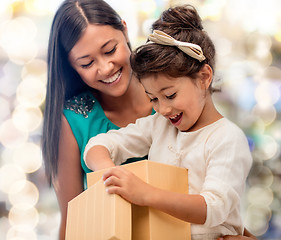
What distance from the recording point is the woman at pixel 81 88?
1205mm

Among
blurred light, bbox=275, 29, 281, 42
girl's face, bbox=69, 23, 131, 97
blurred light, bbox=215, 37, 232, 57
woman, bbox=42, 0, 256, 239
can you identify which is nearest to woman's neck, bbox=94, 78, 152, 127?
woman, bbox=42, 0, 256, 239

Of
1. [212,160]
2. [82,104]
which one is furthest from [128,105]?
[212,160]

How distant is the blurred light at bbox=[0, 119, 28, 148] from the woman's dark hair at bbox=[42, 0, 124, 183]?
46 cm

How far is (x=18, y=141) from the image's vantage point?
176 cm

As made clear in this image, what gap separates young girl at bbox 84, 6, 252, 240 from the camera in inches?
32.7

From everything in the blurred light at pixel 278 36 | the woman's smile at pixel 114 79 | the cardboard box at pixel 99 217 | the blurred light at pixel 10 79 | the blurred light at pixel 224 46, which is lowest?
the cardboard box at pixel 99 217

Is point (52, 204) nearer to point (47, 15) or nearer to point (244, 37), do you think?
point (47, 15)

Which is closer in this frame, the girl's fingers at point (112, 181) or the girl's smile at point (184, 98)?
the girl's fingers at point (112, 181)

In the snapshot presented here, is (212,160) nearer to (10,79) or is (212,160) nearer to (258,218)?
(258,218)

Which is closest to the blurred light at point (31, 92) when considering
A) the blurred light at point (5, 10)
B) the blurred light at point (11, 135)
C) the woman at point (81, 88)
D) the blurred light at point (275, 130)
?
the blurred light at point (11, 135)

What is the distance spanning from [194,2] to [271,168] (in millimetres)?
724

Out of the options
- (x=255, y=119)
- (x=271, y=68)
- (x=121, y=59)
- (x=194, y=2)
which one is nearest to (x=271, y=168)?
(x=255, y=119)

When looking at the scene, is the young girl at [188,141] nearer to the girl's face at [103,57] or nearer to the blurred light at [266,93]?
the girl's face at [103,57]

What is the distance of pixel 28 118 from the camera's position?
1736 mm
